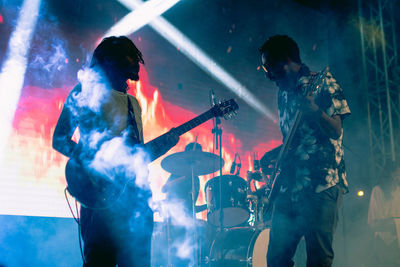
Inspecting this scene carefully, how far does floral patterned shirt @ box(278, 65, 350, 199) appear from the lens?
2205 mm

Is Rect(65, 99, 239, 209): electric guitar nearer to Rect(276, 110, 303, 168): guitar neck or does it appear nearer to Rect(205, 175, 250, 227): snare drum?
Rect(276, 110, 303, 168): guitar neck

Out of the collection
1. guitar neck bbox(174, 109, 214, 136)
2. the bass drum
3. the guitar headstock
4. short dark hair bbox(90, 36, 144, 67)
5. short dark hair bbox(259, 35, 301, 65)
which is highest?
short dark hair bbox(259, 35, 301, 65)

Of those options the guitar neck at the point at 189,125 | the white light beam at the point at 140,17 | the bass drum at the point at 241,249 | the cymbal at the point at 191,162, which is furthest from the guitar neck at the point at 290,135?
the white light beam at the point at 140,17

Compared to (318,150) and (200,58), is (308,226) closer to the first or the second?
(318,150)

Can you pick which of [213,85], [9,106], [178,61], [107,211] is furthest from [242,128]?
[107,211]

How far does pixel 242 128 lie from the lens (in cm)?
767

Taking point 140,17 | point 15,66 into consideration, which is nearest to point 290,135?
point 15,66

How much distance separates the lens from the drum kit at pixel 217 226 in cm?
455

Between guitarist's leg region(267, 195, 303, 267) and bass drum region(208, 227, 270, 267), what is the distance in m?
2.04

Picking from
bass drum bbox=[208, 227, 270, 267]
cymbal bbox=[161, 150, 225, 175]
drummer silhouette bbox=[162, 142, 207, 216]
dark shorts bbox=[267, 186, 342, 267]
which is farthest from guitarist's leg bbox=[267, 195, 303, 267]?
drummer silhouette bbox=[162, 142, 207, 216]

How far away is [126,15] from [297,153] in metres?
4.98

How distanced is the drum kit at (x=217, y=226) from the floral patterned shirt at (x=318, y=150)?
2257 millimetres

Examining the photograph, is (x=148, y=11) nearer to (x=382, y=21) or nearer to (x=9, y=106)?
(x=9, y=106)

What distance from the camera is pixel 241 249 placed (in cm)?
448
